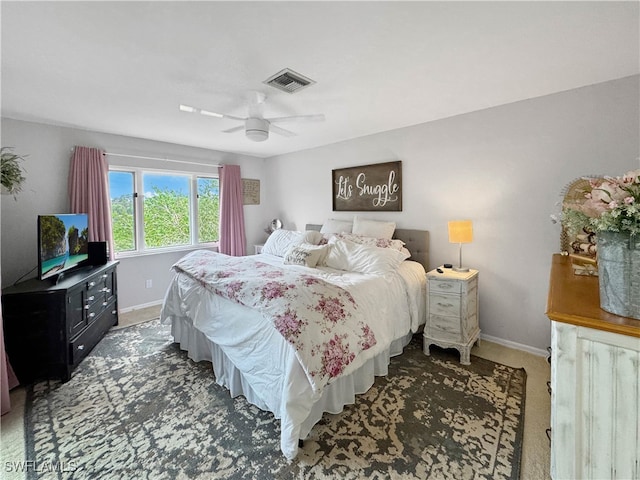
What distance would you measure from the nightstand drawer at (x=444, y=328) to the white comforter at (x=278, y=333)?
14cm

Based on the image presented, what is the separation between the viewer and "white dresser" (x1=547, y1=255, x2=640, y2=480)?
93cm

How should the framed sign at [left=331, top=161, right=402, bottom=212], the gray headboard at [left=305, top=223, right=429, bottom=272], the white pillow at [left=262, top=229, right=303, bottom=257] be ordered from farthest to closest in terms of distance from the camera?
the white pillow at [left=262, top=229, right=303, bottom=257]
the framed sign at [left=331, top=161, right=402, bottom=212]
the gray headboard at [left=305, top=223, right=429, bottom=272]

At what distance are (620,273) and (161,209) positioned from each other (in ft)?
15.7

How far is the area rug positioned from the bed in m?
0.14

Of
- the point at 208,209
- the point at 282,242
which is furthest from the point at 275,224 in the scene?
the point at 282,242

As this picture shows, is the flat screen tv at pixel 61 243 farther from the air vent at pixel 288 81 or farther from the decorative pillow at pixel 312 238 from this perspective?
the decorative pillow at pixel 312 238

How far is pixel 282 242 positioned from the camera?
3754 millimetres

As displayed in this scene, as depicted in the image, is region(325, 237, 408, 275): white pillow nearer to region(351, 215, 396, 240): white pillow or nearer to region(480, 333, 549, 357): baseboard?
region(351, 215, 396, 240): white pillow

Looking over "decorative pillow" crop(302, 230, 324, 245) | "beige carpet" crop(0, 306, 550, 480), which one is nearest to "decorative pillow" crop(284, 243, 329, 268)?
"decorative pillow" crop(302, 230, 324, 245)

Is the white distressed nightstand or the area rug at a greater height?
the white distressed nightstand

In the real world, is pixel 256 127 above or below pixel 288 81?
below

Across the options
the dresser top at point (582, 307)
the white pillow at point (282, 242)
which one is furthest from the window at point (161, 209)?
the dresser top at point (582, 307)

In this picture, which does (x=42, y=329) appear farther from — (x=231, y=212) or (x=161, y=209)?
(x=231, y=212)

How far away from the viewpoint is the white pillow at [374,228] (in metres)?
3.38
